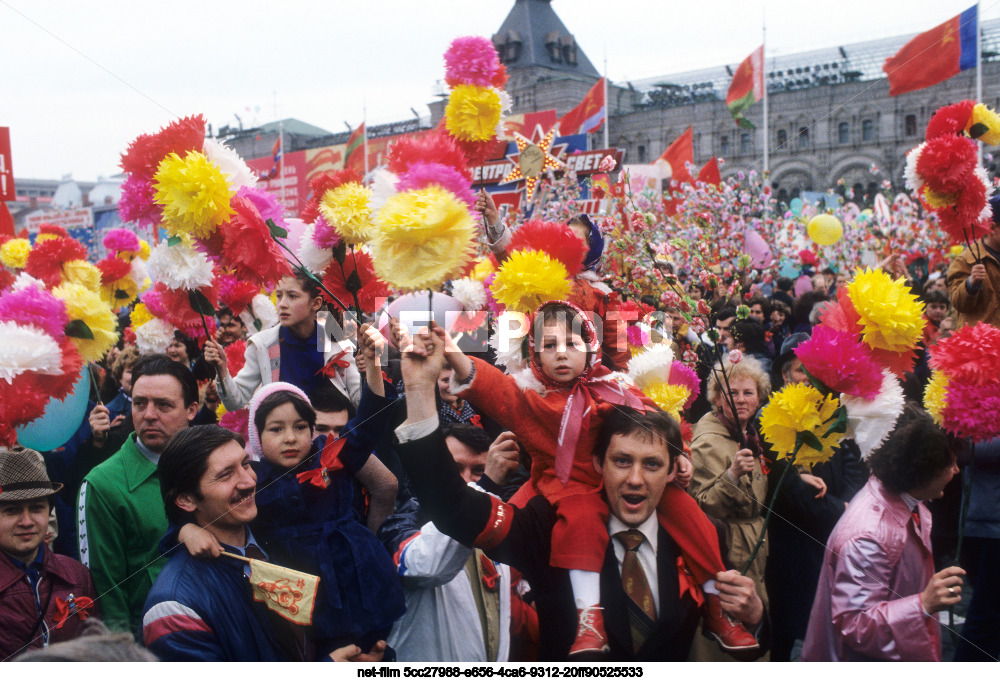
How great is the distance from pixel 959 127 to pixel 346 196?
2.73m

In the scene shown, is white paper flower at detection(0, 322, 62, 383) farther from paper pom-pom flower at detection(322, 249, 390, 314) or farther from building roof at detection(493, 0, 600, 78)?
building roof at detection(493, 0, 600, 78)

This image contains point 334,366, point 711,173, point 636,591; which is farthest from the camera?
point 711,173

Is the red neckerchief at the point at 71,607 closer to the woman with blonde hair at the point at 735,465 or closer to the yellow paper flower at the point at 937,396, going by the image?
the woman with blonde hair at the point at 735,465

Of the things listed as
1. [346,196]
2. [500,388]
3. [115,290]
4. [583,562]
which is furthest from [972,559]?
[115,290]

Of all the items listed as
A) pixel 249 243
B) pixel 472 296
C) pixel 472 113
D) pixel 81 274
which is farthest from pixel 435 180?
pixel 81 274

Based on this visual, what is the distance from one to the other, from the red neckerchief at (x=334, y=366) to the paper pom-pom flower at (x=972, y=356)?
2.42 meters

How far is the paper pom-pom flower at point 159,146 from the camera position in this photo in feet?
9.44

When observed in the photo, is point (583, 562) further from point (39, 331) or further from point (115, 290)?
point (115, 290)

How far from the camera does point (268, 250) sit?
2816mm

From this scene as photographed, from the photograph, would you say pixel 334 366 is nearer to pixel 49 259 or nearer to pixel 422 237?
pixel 422 237

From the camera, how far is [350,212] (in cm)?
272

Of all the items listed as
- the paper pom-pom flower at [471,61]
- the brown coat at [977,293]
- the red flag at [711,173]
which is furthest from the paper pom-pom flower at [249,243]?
the red flag at [711,173]

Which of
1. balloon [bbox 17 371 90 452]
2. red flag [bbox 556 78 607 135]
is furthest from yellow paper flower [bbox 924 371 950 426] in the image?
red flag [bbox 556 78 607 135]

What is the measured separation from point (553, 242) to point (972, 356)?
1.33 meters
